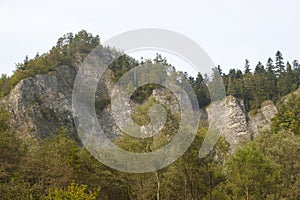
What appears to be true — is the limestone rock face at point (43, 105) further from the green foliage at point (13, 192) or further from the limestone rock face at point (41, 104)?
the green foliage at point (13, 192)

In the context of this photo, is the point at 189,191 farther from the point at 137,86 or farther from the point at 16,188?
the point at 137,86

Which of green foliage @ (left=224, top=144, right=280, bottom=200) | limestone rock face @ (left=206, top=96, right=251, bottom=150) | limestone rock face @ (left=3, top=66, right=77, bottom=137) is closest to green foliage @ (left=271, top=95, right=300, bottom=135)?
limestone rock face @ (left=206, top=96, right=251, bottom=150)

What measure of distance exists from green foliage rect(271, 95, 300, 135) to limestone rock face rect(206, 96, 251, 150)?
29.8ft

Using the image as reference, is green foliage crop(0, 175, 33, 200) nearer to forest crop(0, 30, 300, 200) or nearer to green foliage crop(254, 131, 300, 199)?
forest crop(0, 30, 300, 200)

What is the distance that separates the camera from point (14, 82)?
2753 inches

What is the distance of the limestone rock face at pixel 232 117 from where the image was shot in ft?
231

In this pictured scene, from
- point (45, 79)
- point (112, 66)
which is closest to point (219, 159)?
point (45, 79)

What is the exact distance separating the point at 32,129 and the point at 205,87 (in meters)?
37.9

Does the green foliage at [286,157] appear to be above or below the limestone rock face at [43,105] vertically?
below

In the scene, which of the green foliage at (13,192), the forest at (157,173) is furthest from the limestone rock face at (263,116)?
the green foliage at (13,192)

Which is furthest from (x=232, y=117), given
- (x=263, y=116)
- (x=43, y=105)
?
(x=43, y=105)

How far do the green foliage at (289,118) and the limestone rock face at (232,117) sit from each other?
910cm

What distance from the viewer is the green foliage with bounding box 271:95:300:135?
5888cm

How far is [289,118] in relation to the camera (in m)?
60.7
